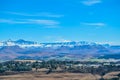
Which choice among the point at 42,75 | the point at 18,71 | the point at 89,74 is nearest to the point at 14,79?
the point at 42,75

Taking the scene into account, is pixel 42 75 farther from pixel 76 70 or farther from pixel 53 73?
pixel 76 70

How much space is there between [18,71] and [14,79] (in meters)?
30.1

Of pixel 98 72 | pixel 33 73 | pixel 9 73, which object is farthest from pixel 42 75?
pixel 98 72

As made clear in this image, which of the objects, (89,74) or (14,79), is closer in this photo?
(14,79)

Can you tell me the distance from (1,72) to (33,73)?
18.6 meters

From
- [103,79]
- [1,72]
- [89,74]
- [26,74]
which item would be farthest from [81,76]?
[1,72]

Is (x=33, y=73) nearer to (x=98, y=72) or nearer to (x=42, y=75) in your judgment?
(x=42, y=75)

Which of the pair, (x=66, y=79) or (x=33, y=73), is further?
(x=33, y=73)

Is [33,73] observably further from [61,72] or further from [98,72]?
[98,72]

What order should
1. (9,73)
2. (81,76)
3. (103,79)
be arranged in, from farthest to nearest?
(9,73)
(81,76)
(103,79)

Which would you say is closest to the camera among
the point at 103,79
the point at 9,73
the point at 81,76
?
the point at 103,79

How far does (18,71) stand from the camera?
18425 cm

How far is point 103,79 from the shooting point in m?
146

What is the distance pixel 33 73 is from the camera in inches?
6801
